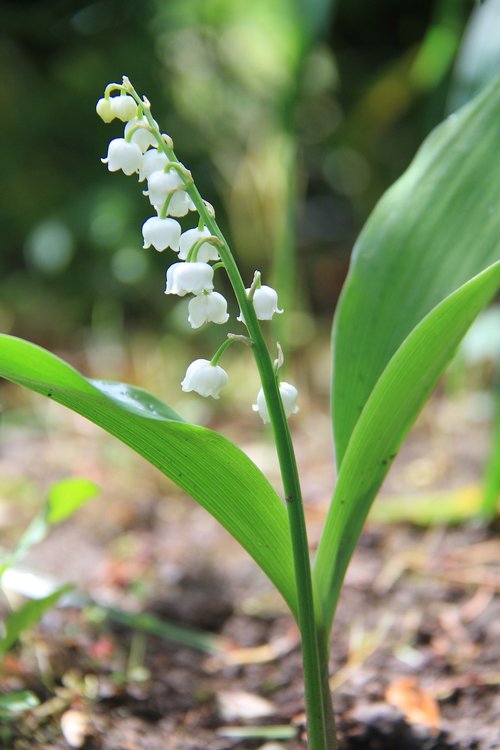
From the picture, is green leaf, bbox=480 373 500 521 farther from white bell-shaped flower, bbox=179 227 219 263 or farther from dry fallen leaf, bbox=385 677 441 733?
white bell-shaped flower, bbox=179 227 219 263

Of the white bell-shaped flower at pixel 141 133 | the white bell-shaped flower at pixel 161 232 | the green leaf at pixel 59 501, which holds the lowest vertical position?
the green leaf at pixel 59 501

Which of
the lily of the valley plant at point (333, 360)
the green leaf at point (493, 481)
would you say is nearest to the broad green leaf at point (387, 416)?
the lily of the valley plant at point (333, 360)

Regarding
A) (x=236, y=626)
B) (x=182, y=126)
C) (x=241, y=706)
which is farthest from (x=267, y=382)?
(x=182, y=126)

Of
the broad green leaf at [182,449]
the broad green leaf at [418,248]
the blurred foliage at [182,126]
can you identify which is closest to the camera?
the broad green leaf at [182,449]

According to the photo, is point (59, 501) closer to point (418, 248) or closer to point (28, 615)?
point (28, 615)

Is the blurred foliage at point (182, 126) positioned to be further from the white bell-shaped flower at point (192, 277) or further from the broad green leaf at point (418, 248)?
the white bell-shaped flower at point (192, 277)

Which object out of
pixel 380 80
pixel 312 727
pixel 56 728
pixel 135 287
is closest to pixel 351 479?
pixel 312 727

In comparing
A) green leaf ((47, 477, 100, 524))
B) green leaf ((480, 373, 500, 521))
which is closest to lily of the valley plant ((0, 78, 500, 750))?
green leaf ((47, 477, 100, 524))
